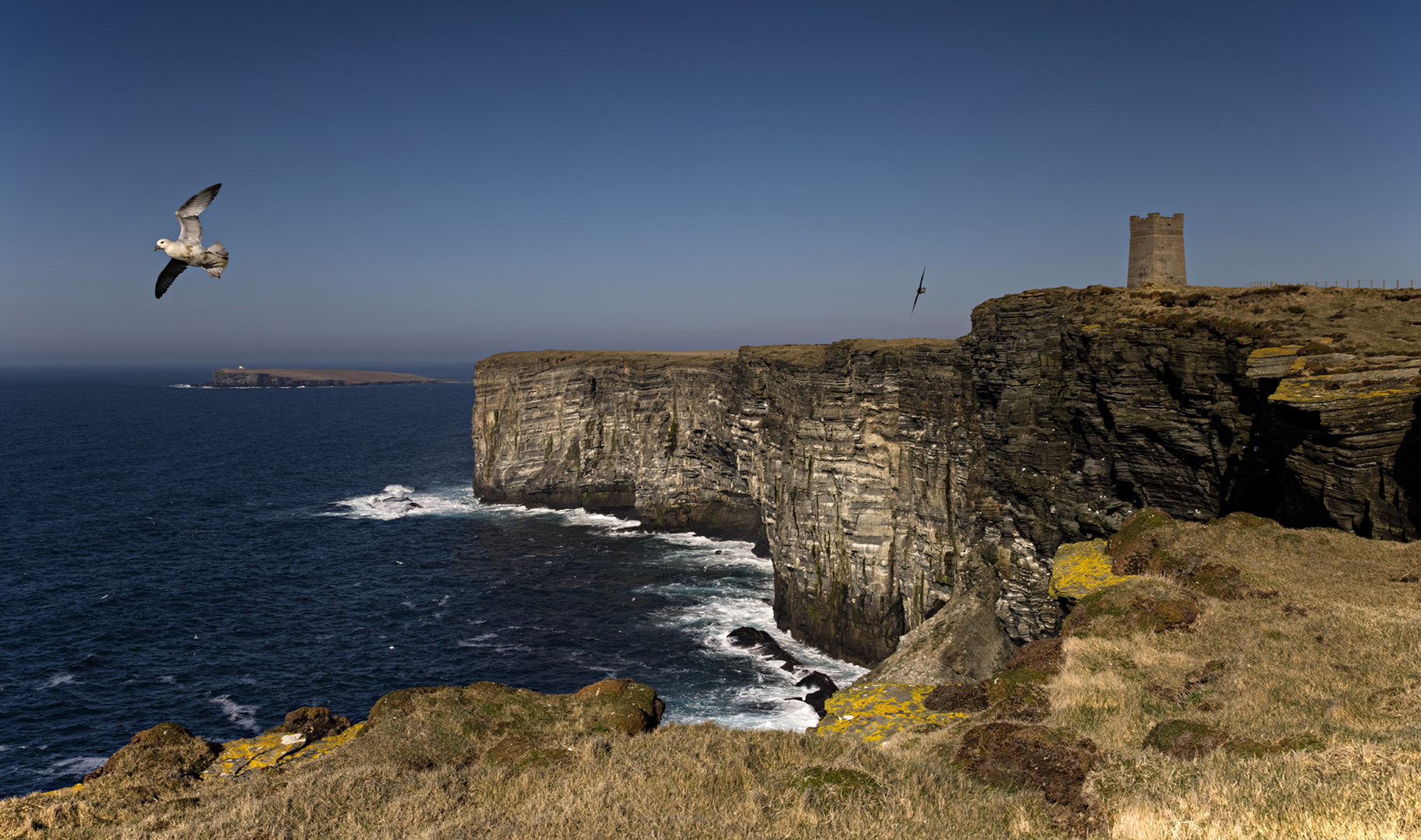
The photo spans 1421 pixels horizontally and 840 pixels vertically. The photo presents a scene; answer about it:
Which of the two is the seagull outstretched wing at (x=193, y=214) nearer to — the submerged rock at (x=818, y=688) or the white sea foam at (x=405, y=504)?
the submerged rock at (x=818, y=688)

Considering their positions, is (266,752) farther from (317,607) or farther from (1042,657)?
(317,607)

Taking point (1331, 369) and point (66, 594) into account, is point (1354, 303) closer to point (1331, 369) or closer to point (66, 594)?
point (1331, 369)

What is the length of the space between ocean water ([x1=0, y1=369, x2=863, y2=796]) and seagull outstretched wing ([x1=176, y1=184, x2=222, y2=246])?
3180 cm

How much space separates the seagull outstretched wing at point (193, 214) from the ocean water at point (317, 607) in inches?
1252

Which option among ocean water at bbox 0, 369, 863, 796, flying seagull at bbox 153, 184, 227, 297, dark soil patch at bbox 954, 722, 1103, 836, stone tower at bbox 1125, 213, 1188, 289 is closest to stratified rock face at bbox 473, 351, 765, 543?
ocean water at bbox 0, 369, 863, 796

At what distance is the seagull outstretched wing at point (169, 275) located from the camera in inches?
499

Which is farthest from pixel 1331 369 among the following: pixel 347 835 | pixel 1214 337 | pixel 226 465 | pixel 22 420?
pixel 22 420

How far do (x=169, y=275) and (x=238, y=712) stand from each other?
35516mm

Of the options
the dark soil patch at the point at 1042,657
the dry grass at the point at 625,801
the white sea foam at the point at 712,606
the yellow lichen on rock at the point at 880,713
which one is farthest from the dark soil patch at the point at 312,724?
the dark soil patch at the point at 1042,657

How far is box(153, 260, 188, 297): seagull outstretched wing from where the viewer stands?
12.7 metres

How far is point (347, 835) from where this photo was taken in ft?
38.8

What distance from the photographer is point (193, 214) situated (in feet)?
41.1

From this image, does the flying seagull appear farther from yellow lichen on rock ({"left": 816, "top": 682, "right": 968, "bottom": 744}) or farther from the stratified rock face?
the stratified rock face

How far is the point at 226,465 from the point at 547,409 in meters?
57.4
